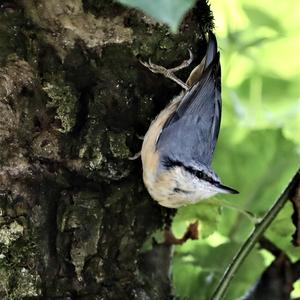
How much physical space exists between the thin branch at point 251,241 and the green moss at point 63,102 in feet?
1.76

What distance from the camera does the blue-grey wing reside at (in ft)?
5.73

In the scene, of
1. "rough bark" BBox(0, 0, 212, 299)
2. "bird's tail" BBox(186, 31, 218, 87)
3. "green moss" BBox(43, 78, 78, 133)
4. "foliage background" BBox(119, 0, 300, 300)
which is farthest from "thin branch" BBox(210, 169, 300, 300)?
"green moss" BBox(43, 78, 78, 133)

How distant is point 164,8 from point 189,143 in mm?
1143

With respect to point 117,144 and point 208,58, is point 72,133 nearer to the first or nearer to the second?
point 117,144

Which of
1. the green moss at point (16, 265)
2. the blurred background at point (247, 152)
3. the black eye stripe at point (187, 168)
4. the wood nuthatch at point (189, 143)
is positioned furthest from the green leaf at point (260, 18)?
the green moss at point (16, 265)

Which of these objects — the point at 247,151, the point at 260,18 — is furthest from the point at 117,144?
the point at 260,18

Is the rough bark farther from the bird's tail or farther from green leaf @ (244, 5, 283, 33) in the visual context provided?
green leaf @ (244, 5, 283, 33)

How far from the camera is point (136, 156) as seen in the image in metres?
1.64

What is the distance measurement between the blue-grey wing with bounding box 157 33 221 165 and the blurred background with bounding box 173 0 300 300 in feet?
0.51

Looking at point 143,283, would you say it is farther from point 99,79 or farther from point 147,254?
point 99,79

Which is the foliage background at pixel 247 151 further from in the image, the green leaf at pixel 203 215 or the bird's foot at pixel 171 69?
the bird's foot at pixel 171 69

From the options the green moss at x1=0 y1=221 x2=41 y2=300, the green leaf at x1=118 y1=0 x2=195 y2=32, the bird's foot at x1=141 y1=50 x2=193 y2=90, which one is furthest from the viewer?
the bird's foot at x1=141 y1=50 x2=193 y2=90

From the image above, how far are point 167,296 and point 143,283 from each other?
0.09m

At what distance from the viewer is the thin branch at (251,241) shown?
5.17ft
